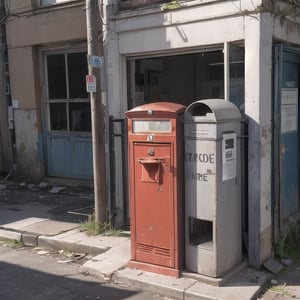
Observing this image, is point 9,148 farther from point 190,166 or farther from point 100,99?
point 190,166

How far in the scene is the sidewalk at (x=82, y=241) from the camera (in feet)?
15.7

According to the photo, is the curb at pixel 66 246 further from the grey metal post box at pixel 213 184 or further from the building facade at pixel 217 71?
the grey metal post box at pixel 213 184

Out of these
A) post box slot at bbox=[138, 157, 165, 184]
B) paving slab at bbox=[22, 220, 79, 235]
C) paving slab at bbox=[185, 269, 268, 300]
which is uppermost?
post box slot at bbox=[138, 157, 165, 184]

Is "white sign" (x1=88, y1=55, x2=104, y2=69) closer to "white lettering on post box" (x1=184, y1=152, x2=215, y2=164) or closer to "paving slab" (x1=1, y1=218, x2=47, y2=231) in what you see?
"white lettering on post box" (x1=184, y1=152, x2=215, y2=164)

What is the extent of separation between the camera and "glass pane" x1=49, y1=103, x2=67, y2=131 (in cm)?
1017

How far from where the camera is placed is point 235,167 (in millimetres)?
5012

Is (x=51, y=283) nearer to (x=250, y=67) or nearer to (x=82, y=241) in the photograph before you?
(x=82, y=241)

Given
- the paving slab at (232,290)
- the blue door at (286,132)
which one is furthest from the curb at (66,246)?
the blue door at (286,132)

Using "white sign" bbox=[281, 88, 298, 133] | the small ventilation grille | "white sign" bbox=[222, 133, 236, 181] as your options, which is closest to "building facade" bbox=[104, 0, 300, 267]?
"white sign" bbox=[281, 88, 298, 133]

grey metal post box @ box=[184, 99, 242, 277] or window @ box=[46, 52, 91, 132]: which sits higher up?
window @ box=[46, 52, 91, 132]

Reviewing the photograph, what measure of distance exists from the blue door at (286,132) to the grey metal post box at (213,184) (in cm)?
74

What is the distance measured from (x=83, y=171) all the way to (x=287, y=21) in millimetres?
5555

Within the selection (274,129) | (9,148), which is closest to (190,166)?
(274,129)

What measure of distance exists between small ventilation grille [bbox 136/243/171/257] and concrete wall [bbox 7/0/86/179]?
5250 millimetres
